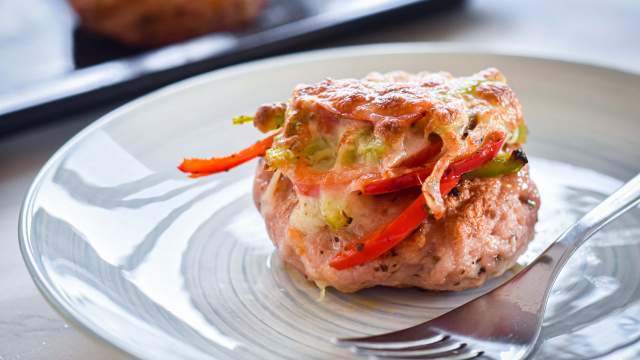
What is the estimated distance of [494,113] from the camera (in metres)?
1.69

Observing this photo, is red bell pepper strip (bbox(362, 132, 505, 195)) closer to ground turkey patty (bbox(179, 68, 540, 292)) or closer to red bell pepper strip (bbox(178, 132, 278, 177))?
ground turkey patty (bbox(179, 68, 540, 292))

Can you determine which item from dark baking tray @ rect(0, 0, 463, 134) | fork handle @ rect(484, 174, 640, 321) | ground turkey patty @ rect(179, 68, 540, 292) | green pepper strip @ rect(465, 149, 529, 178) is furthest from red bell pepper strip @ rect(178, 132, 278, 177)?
dark baking tray @ rect(0, 0, 463, 134)

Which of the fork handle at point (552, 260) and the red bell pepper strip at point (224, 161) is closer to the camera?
the fork handle at point (552, 260)

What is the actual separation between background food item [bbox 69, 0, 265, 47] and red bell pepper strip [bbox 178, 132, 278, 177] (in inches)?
64.2

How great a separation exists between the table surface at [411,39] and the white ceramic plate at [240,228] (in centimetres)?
18

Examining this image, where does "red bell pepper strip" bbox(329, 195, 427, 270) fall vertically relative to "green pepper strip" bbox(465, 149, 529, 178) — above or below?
below

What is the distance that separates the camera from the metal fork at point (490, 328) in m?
1.47

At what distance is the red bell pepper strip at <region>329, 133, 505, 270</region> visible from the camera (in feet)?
5.14

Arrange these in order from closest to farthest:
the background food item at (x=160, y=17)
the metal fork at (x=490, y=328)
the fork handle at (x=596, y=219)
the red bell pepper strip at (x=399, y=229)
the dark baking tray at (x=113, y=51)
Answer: the metal fork at (x=490, y=328), the red bell pepper strip at (x=399, y=229), the fork handle at (x=596, y=219), the dark baking tray at (x=113, y=51), the background food item at (x=160, y=17)

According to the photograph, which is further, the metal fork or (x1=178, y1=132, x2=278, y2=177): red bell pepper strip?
(x1=178, y1=132, x2=278, y2=177): red bell pepper strip

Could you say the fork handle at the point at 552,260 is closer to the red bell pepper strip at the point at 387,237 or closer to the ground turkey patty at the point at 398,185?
the ground turkey patty at the point at 398,185

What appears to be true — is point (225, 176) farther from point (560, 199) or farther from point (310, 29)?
point (310, 29)

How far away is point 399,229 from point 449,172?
16cm

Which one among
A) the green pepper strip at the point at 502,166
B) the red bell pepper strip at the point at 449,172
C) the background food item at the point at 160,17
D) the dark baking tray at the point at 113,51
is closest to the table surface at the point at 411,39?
the dark baking tray at the point at 113,51
